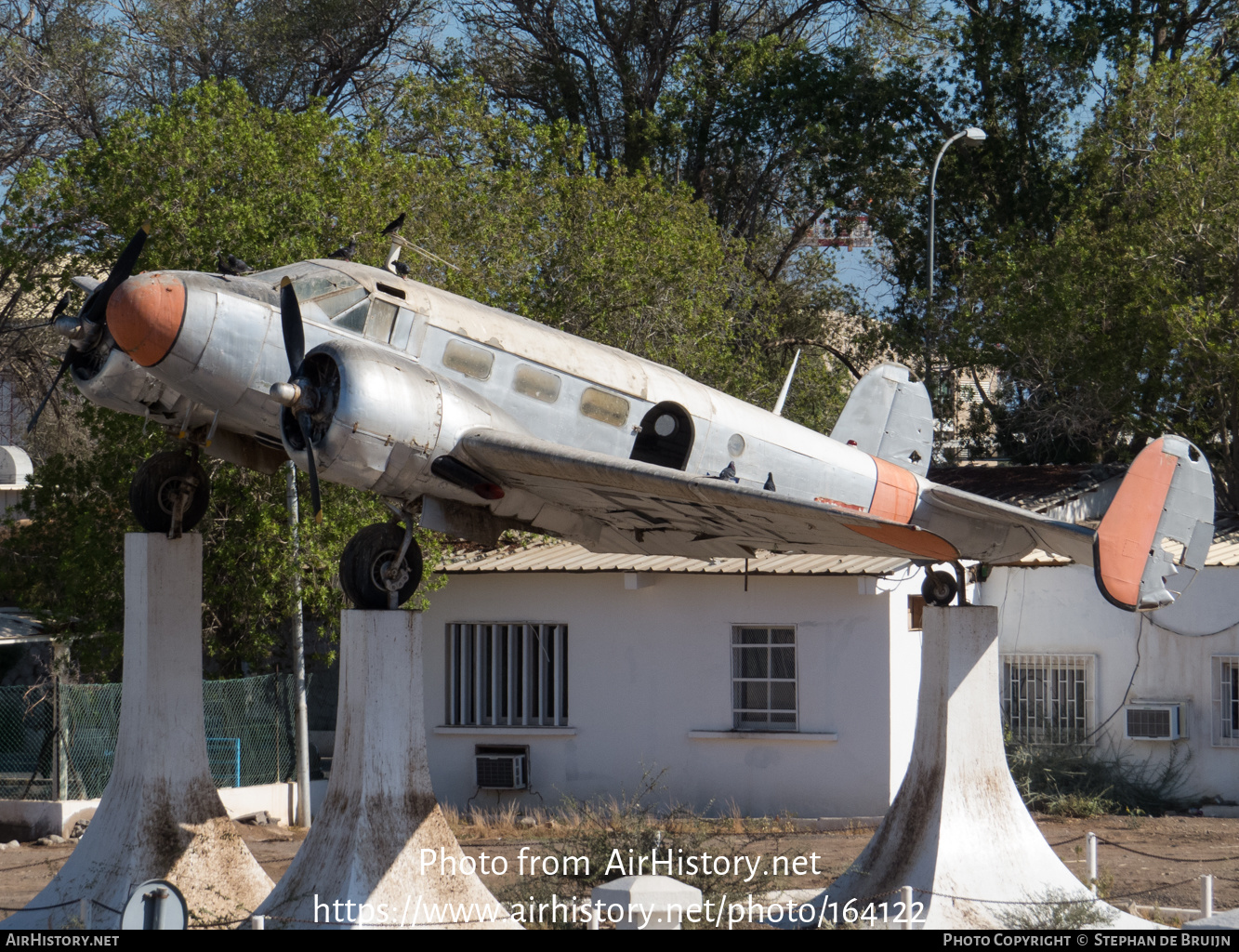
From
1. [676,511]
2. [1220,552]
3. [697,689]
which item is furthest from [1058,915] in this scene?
[1220,552]

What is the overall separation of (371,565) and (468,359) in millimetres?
2083

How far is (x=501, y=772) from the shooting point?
1928 cm

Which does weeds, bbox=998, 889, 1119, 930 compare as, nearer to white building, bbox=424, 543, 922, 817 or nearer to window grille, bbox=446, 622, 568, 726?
white building, bbox=424, 543, 922, 817

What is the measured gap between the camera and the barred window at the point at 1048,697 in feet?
67.4

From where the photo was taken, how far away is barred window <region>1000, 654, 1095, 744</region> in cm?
2055

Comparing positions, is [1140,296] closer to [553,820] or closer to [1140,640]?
[1140,640]

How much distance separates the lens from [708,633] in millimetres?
19297

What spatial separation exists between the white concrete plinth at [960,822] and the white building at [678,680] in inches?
238

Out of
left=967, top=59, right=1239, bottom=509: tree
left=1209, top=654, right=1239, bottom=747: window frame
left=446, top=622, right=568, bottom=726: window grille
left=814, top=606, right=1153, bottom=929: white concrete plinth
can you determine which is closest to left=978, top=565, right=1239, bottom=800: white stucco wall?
left=1209, top=654, right=1239, bottom=747: window frame

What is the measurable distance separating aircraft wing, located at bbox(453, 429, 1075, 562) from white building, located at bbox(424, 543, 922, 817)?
18.5ft

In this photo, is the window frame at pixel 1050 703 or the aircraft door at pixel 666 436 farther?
the window frame at pixel 1050 703

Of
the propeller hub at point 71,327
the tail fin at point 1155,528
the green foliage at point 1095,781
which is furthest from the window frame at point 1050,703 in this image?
the propeller hub at point 71,327

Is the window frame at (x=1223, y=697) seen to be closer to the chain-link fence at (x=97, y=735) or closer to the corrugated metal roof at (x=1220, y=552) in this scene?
the corrugated metal roof at (x=1220, y=552)
